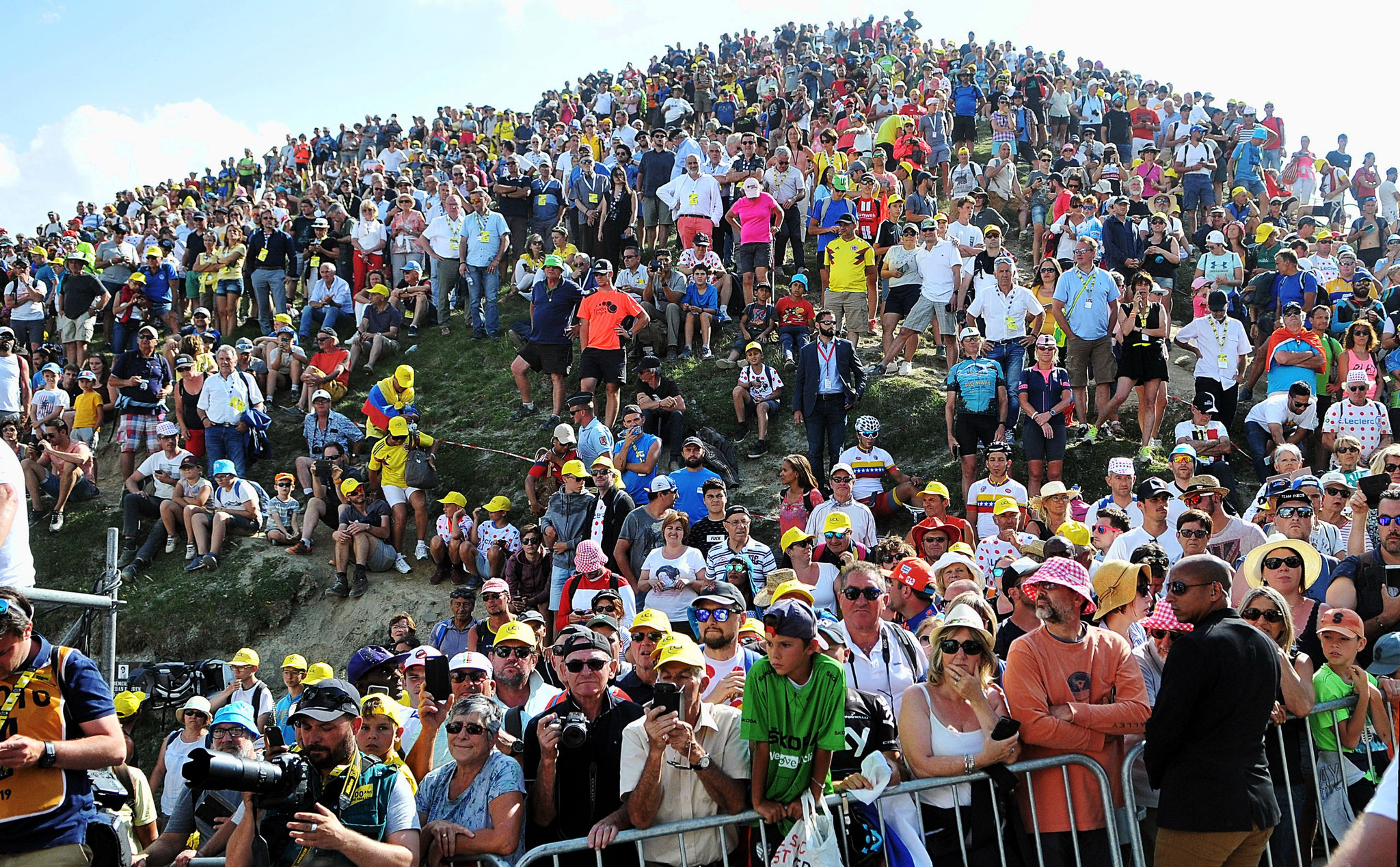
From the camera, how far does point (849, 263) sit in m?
13.9

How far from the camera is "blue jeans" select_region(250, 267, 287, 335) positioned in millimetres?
17672

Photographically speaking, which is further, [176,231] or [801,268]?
[176,231]

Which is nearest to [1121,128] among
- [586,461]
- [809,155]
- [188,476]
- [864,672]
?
[809,155]

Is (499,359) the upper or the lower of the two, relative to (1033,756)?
upper

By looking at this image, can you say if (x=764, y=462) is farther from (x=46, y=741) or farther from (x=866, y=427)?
(x=46, y=741)

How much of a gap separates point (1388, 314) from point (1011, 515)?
6580 millimetres

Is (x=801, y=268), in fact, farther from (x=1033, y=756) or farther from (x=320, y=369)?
(x=1033, y=756)

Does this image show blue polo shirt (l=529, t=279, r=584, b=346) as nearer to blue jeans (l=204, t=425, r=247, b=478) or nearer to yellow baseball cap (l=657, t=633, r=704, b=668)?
blue jeans (l=204, t=425, r=247, b=478)

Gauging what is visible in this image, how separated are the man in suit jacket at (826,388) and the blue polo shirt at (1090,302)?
2.40 m

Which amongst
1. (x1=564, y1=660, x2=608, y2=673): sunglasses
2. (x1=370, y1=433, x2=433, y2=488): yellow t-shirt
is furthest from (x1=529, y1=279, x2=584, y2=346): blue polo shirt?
(x1=564, y1=660, x2=608, y2=673): sunglasses

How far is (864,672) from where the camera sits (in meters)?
5.21

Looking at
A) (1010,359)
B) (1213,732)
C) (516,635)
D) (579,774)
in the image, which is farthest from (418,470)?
(1213,732)

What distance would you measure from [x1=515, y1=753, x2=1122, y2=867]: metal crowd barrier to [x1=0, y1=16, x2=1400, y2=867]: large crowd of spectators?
0.05 m

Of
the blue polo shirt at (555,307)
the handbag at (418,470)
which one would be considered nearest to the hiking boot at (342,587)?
the handbag at (418,470)
